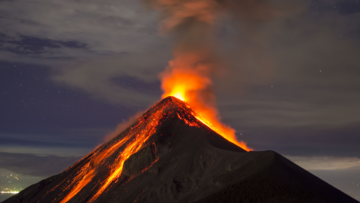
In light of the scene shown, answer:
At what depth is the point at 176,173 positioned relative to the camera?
98750mm

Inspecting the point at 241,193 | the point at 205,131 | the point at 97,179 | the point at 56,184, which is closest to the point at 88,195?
the point at 97,179

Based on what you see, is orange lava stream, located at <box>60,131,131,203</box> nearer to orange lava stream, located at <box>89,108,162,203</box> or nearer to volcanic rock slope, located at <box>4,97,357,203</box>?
volcanic rock slope, located at <box>4,97,357,203</box>

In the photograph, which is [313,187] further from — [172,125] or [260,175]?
[172,125]

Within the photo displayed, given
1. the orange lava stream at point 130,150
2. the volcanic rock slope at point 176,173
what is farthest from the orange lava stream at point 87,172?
the orange lava stream at point 130,150

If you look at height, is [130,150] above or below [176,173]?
→ above

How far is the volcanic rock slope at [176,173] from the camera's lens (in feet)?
250

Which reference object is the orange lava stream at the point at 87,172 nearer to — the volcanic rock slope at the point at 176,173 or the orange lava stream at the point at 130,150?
the volcanic rock slope at the point at 176,173

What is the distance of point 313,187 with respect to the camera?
78.5m

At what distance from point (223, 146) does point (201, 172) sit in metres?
17.1

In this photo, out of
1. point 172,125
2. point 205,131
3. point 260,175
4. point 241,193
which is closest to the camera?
point 241,193

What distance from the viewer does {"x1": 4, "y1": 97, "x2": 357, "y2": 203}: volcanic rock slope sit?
7612 cm

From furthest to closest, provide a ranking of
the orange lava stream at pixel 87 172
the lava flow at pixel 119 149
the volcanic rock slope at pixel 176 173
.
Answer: the orange lava stream at pixel 87 172 → the lava flow at pixel 119 149 → the volcanic rock slope at pixel 176 173

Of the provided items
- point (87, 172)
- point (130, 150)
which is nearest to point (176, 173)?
point (130, 150)

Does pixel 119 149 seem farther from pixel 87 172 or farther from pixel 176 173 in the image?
pixel 176 173
